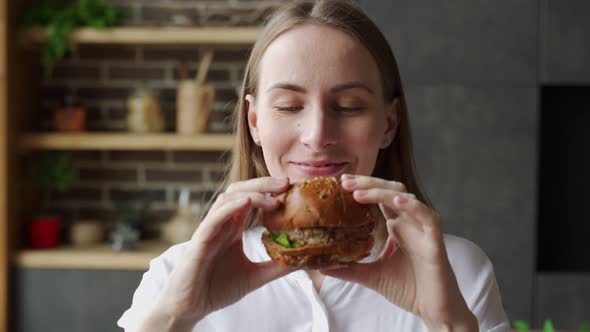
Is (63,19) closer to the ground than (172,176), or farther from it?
farther from it

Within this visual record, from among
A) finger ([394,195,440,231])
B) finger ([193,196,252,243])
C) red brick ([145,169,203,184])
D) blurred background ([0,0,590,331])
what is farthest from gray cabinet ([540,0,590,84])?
finger ([193,196,252,243])

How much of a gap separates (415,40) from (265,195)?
1.97 metres

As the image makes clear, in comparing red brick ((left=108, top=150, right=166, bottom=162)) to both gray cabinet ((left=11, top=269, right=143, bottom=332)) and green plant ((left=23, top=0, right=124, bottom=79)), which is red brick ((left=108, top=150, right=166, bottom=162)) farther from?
gray cabinet ((left=11, top=269, right=143, bottom=332))

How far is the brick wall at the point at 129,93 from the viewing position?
3396 millimetres

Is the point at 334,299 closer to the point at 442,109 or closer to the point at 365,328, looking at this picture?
the point at 365,328

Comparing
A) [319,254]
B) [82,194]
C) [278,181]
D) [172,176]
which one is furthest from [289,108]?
[82,194]

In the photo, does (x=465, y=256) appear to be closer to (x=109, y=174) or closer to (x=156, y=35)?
(x=156, y=35)

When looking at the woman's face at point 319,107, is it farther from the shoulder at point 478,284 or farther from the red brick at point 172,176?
the red brick at point 172,176

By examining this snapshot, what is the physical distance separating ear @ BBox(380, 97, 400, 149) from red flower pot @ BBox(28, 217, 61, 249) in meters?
2.32

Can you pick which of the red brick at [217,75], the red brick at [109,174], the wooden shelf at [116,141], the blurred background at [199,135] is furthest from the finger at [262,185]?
the red brick at [109,174]

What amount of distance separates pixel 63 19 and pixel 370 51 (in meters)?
2.21

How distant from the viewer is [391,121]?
1412mm

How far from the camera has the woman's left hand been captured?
105 centimetres

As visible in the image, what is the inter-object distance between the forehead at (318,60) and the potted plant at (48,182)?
2256mm
